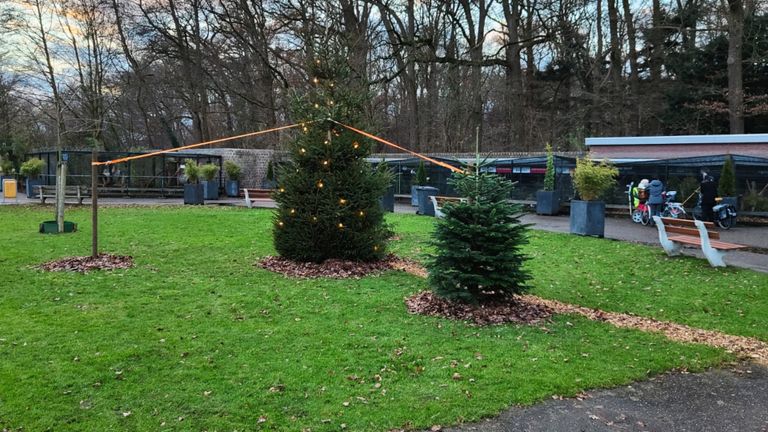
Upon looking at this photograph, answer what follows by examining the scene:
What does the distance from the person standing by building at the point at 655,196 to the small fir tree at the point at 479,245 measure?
1193 cm

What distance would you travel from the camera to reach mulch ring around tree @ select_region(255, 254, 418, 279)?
870 centimetres

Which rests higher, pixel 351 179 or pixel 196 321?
pixel 351 179

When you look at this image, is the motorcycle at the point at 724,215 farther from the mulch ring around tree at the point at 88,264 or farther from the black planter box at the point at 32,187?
the black planter box at the point at 32,187

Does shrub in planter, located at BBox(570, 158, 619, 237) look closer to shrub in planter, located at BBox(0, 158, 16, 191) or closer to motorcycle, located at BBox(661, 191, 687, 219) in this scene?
motorcycle, located at BBox(661, 191, 687, 219)

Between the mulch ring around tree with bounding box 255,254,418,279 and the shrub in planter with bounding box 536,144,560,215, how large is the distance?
38.9ft

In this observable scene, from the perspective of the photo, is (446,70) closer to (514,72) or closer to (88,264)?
(514,72)

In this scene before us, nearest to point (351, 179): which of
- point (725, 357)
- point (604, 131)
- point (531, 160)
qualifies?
point (725, 357)

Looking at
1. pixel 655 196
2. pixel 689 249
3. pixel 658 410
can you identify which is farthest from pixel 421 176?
pixel 658 410

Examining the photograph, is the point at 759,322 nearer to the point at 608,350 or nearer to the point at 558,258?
the point at 608,350

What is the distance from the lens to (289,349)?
16.9ft

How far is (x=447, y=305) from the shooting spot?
6578mm

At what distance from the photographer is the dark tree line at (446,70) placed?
82.3ft

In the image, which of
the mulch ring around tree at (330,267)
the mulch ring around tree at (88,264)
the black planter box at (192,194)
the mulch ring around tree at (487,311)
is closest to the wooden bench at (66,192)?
the black planter box at (192,194)

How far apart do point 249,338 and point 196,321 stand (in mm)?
905
